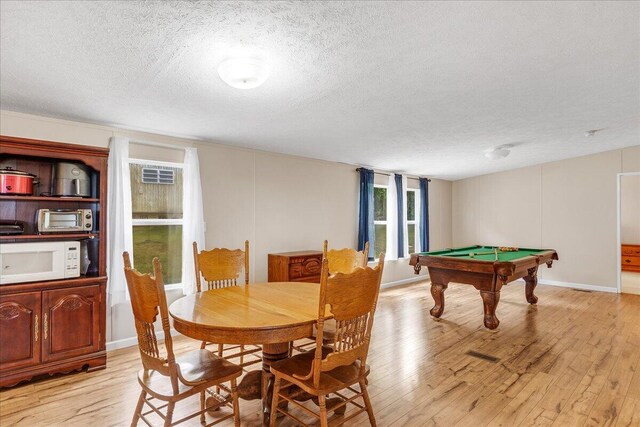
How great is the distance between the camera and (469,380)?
2900 millimetres

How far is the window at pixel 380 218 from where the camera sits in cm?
687

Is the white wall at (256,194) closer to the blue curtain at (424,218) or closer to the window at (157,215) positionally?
the window at (157,215)

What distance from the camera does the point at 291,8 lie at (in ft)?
6.00

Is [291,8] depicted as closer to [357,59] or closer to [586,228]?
[357,59]

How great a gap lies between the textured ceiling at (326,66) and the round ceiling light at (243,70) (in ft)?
0.29

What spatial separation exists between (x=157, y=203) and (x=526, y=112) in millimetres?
4239

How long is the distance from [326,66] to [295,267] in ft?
8.94

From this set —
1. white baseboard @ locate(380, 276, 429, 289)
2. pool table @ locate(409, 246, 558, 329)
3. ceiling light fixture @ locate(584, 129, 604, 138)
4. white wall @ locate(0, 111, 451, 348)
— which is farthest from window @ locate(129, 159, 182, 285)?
ceiling light fixture @ locate(584, 129, 604, 138)

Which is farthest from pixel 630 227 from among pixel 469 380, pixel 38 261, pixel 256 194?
pixel 38 261

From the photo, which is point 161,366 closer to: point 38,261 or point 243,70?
point 243,70

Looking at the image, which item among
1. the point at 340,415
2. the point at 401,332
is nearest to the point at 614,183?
the point at 401,332

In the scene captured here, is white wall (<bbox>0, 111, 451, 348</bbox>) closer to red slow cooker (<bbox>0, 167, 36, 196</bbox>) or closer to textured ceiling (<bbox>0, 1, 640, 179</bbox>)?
textured ceiling (<bbox>0, 1, 640, 179</bbox>)

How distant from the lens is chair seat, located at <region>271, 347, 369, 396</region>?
1838 millimetres

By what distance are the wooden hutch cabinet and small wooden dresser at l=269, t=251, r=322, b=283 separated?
2.01 m
